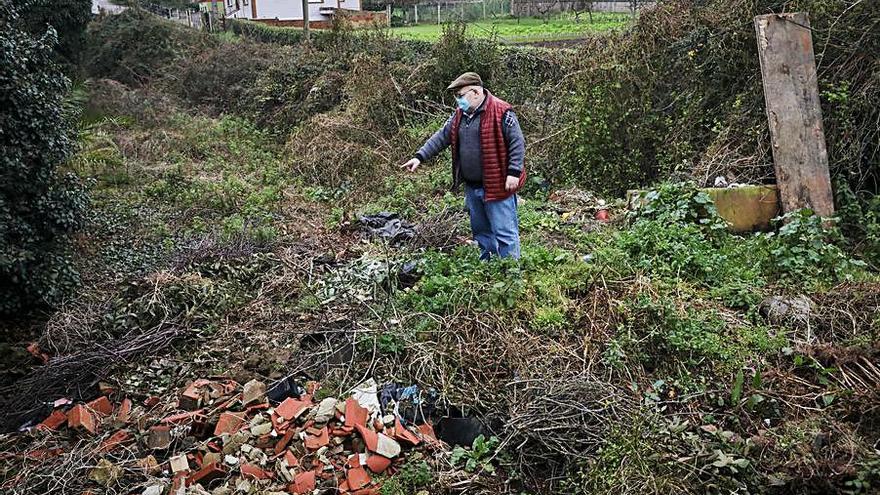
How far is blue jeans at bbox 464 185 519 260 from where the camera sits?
5781 millimetres

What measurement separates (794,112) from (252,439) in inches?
242

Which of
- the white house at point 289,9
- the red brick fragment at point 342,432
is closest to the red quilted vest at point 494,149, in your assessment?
the red brick fragment at point 342,432

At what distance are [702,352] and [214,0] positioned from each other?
36.3m

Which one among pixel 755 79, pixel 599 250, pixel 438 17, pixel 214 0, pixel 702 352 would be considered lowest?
pixel 702 352

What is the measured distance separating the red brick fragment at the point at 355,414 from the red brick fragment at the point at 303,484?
41 cm

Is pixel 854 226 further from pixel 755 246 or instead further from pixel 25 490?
pixel 25 490

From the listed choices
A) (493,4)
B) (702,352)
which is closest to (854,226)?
(702,352)

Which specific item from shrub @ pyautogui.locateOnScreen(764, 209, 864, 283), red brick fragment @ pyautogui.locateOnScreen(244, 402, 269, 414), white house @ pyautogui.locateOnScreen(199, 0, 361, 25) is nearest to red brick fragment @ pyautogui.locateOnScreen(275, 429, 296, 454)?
red brick fragment @ pyautogui.locateOnScreen(244, 402, 269, 414)

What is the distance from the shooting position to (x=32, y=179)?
6.36 metres

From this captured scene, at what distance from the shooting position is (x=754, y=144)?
285 inches

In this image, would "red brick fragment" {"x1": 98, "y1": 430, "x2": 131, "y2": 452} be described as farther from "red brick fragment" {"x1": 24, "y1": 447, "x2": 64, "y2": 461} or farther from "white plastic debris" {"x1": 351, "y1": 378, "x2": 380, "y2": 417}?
"white plastic debris" {"x1": 351, "y1": 378, "x2": 380, "y2": 417}

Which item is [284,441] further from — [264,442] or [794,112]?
[794,112]

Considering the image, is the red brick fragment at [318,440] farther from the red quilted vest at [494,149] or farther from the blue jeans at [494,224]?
the red quilted vest at [494,149]

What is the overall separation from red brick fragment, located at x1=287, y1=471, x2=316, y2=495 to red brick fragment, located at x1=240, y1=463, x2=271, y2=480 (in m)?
0.19
